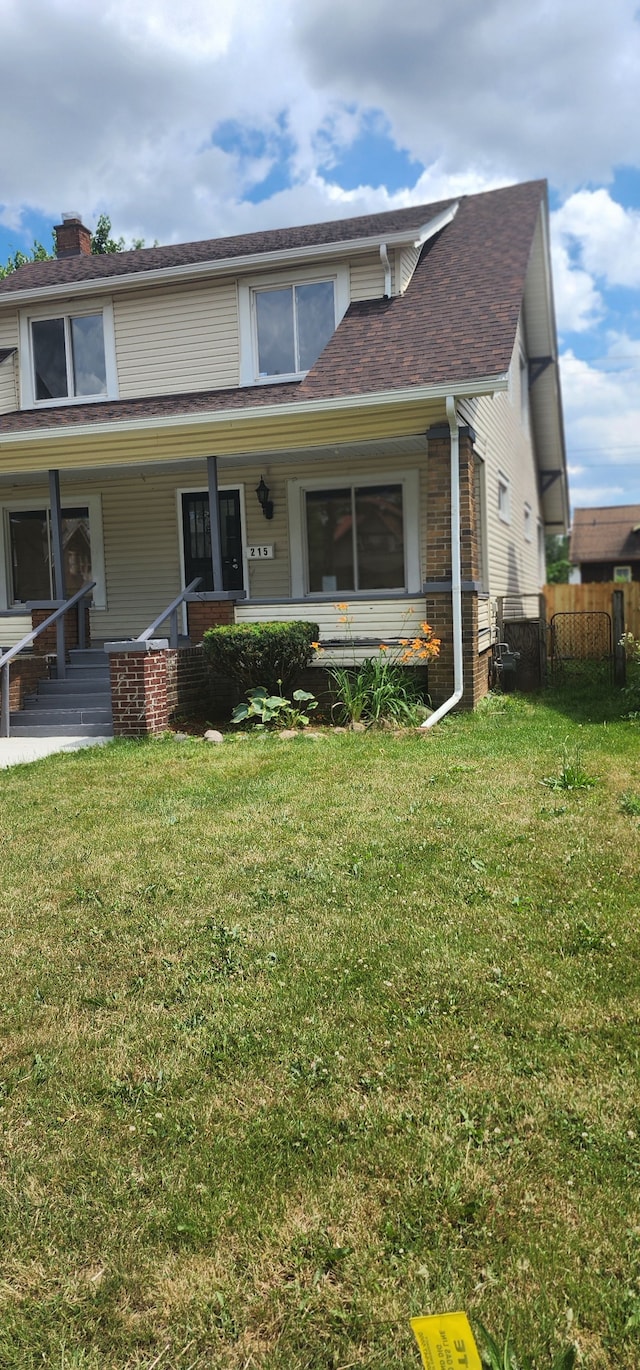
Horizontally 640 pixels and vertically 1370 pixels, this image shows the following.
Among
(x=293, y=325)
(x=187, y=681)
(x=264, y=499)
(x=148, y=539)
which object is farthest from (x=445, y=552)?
(x=148, y=539)

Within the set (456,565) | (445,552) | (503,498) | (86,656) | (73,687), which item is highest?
(503,498)

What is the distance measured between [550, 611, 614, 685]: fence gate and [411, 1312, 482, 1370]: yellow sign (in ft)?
35.0

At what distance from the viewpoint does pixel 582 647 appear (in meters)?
14.2

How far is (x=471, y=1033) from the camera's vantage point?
2.94 meters

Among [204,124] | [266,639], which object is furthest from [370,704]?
[204,124]

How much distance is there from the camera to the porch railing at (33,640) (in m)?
9.99

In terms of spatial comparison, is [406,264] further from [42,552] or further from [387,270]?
[42,552]

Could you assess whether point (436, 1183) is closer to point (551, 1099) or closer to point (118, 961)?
point (551, 1099)

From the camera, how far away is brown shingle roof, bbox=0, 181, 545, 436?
9.95 m

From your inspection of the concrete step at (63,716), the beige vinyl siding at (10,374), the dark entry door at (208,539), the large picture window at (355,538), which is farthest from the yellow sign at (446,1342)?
the beige vinyl siding at (10,374)

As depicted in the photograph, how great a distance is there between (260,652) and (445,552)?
2.35 meters

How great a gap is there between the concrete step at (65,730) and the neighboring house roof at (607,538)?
34183mm

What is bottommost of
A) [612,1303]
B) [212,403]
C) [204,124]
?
[612,1303]

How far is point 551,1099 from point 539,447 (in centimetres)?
2005
